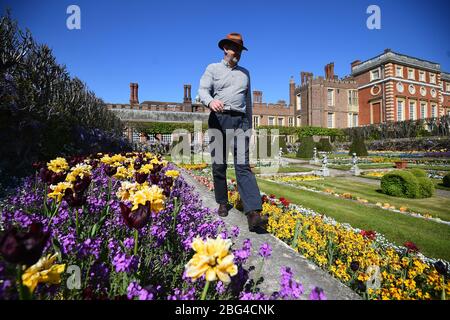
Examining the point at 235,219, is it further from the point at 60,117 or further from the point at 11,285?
the point at 60,117

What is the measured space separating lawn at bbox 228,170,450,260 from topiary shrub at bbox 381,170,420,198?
6.21ft

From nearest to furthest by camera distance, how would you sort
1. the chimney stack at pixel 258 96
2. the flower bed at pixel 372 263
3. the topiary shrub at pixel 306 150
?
the flower bed at pixel 372 263 < the topiary shrub at pixel 306 150 < the chimney stack at pixel 258 96

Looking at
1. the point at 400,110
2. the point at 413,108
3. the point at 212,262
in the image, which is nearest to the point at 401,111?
the point at 400,110

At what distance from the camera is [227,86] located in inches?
108

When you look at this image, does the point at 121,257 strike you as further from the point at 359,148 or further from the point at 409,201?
the point at 359,148

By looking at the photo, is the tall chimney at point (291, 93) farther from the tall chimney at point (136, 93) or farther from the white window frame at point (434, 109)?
the tall chimney at point (136, 93)

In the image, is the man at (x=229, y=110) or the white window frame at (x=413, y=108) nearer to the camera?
the man at (x=229, y=110)

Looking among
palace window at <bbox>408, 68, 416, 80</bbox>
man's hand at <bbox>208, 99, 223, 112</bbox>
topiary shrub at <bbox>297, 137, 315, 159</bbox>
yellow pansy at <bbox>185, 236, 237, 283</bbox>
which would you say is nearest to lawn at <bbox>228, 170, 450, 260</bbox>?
man's hand at <bbox>208, 99, 223, 112</bbox>

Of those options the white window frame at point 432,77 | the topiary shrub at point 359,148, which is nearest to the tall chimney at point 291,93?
the white window frame at point 432,77

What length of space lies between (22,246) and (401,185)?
7.81 meters

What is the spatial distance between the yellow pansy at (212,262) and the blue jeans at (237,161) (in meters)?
1.52

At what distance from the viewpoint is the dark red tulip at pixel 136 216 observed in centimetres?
114

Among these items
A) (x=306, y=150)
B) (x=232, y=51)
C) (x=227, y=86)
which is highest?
(x=232, y=51)

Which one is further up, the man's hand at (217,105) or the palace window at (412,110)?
the palace window at (412,110)
